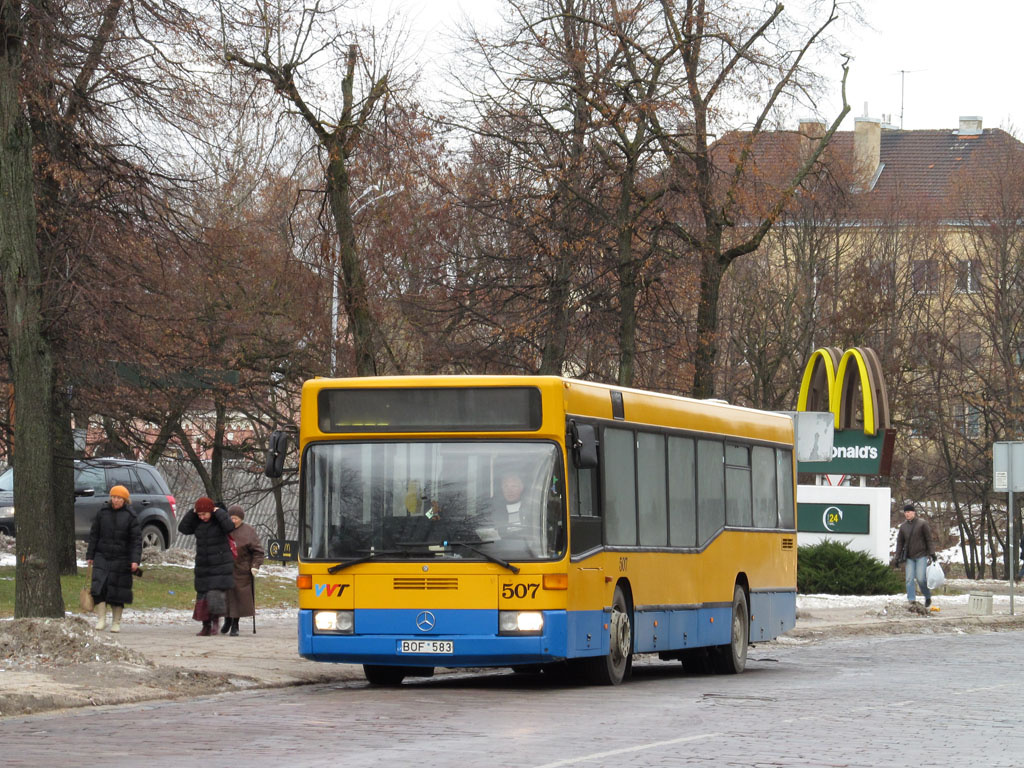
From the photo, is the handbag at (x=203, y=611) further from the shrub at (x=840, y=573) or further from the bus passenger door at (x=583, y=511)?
the shrub at (x=840, y=573)

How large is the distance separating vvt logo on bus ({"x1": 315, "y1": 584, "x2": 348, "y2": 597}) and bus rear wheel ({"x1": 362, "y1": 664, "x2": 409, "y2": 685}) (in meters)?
1.32

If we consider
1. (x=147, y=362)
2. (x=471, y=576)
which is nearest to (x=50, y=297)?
(x=147, y=362)

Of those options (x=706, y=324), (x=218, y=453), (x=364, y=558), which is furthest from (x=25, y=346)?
(x=218, y=453)

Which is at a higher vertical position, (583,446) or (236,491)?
(236,491)

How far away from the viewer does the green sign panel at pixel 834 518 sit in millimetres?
36906

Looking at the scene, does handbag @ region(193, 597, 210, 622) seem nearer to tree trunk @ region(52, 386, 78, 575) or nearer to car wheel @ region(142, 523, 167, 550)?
tree trunk @ region(52, 386, 78, 575)

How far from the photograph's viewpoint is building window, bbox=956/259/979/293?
54.1m

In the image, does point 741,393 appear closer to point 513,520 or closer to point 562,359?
point 562,359

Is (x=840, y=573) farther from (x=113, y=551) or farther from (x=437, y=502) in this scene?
(x=437, y=502)

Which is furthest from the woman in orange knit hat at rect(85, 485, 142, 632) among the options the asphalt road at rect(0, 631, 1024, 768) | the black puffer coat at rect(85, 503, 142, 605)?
the asphalt road at rect(0, 631, 1024, 768)

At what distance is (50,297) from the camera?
1941 cm

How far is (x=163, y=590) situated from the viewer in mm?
27969

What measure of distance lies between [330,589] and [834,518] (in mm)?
23573

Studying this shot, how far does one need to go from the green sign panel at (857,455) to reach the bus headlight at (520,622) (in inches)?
1007
